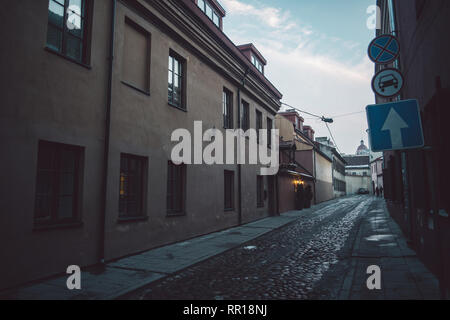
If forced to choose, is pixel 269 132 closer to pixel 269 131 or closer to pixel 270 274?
pixel 269 131

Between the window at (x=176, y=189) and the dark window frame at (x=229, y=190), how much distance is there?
361 cm

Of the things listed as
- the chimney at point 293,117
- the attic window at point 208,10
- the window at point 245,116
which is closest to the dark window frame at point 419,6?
the attic window at point 208,10

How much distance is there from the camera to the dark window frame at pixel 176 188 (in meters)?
9.92

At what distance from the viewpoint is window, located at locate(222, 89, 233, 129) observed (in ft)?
46.6

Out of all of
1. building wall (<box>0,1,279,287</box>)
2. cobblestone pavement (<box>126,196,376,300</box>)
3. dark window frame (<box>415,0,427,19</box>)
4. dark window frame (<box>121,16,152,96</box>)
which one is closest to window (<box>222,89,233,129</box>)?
building wall (<box>0,1,279,287</box>)

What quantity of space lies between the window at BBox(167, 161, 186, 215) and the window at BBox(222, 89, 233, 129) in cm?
435

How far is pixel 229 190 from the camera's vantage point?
1420 cm

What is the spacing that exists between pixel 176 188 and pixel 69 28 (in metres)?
5.46

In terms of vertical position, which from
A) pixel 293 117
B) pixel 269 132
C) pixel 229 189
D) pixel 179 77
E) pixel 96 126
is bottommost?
pixel 229 189

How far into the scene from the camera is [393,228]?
1246 centimetres

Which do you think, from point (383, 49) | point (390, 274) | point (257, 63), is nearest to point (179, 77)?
point (383, 49)

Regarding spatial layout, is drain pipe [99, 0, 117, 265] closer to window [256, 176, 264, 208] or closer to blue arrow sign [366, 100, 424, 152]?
blue arrow sign [366, 100, 424, 152]

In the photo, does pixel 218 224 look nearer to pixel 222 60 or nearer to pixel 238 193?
pixel 238 193
